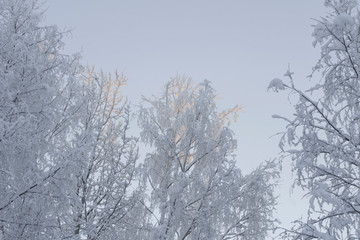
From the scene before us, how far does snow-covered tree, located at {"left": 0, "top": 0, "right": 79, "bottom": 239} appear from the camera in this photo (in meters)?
4.04

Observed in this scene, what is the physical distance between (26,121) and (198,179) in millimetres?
3462

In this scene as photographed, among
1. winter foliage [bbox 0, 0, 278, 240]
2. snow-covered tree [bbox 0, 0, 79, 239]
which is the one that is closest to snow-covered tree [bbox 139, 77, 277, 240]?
winter foliage [bbox 0, 0, 278, 240]

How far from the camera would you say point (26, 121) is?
374cm

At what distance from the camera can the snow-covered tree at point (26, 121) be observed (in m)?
4.04

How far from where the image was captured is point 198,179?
6266 mm

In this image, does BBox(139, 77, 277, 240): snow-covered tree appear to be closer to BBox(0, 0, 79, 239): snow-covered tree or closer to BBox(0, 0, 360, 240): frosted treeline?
BBox(0, 0, 360, 240): frosted treeline

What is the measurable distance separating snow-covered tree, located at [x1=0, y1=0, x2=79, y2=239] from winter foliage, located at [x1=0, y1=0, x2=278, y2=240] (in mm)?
14

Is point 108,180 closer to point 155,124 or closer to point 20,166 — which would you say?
point 155,124

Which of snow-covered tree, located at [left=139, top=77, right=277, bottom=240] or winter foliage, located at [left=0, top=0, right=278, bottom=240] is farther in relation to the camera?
snow-covered tree, located at [left=139, top=77, right=277, bottom=240]

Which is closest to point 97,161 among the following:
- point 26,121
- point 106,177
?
point 106,177

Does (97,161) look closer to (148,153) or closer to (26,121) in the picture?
(148,153)

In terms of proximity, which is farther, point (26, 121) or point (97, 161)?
point (97, 161)

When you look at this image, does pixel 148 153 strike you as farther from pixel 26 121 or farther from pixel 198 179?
pixel 26 121

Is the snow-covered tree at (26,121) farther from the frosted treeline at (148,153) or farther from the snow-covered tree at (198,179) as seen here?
the snow-covered tree at (198,179)
